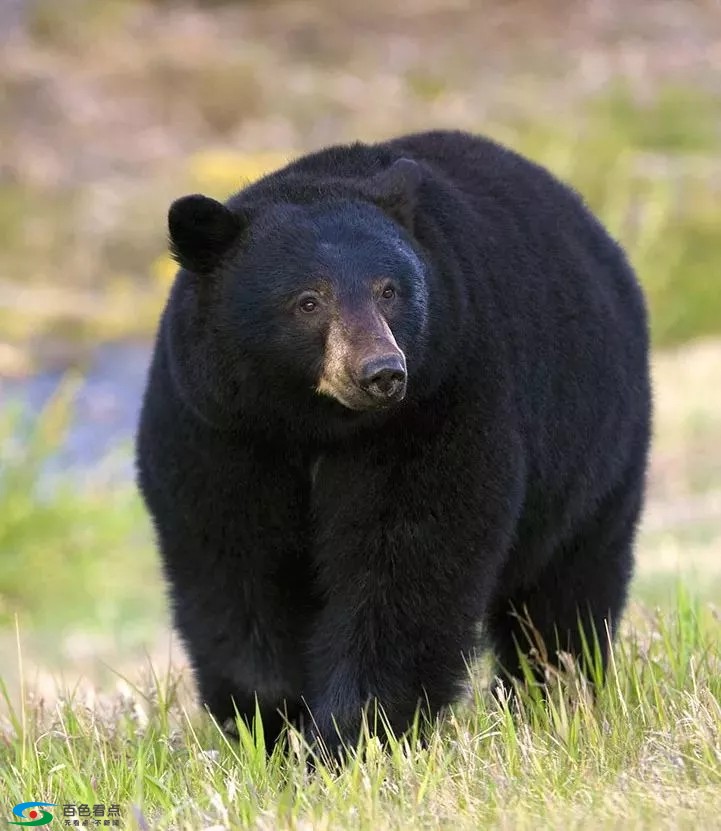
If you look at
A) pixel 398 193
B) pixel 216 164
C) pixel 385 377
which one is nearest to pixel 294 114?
pixel 216 164

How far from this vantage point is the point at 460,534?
4289 millimetres

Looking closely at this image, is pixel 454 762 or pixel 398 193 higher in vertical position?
pixel 398 193

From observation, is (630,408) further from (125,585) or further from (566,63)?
(566,63)

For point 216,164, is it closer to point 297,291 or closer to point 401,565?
point 297,291

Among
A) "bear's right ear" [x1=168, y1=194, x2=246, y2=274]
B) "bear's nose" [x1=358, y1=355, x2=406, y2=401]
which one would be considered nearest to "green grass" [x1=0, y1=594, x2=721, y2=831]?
"bear's nose" [x1=358, y1=355, x2=406, y2=401]

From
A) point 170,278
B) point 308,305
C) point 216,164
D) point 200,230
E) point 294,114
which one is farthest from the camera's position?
point 294,114

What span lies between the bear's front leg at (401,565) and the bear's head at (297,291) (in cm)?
23

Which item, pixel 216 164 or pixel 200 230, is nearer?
pixel 200 230

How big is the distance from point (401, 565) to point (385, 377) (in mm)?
636

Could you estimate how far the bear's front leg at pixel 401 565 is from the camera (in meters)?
4.29

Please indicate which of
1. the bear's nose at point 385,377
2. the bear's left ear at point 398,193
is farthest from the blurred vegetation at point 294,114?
the bear's nose at point 385,377

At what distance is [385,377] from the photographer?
12.7 feet

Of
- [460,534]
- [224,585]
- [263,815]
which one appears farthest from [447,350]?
[263,815]

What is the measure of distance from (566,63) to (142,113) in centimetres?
808
